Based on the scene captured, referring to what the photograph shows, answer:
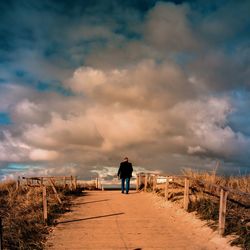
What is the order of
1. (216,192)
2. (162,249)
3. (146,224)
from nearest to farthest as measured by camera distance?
(162,249) < (146,224) < (216,192)

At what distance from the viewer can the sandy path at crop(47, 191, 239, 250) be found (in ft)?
36.7

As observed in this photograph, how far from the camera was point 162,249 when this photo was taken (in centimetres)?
1062

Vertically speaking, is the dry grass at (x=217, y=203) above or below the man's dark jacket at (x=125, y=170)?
below

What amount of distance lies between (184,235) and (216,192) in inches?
172

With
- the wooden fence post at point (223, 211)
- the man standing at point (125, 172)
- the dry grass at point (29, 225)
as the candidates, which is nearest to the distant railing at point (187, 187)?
the wooden fence post at point (223, 211)

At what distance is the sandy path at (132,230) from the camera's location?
36.7ft

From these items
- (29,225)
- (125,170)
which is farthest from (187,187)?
(125,170)

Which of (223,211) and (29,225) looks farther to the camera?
(29,225)

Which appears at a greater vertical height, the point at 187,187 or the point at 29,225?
the point at 187,187

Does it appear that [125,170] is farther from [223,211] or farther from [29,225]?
[223,211]

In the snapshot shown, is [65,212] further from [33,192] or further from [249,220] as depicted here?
[249,220]

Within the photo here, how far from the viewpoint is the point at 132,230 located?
13.1 metres

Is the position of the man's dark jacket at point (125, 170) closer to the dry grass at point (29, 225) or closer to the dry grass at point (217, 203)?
the dry grass at point (217, 203)

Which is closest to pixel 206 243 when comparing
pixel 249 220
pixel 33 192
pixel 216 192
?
pixel 249 220
